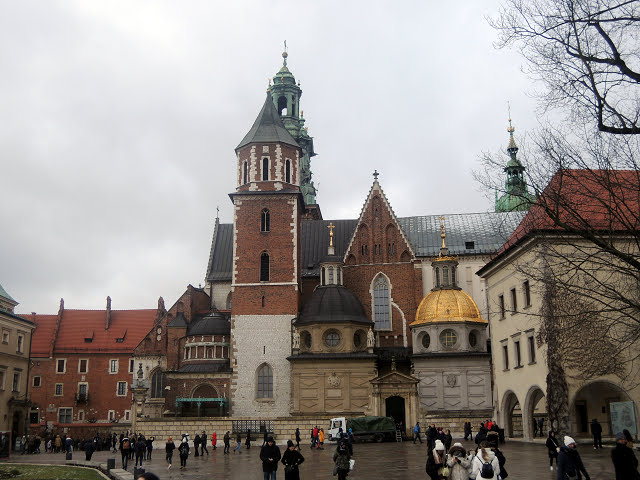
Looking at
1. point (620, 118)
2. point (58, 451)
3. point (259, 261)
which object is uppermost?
point (259, 261)

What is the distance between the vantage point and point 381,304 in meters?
56.9

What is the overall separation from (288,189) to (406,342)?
14495mm

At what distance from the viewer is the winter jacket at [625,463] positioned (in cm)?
1280

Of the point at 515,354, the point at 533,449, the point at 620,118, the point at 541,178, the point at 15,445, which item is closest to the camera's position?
the point at 620,118

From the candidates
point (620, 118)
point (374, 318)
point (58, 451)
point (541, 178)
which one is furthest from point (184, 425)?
point (620, 118)

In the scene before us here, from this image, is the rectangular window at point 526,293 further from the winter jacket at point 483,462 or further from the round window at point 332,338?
the winter jacket at point 483,462

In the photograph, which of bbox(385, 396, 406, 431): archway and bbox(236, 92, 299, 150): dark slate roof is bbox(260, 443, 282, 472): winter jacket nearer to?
bbox(385, 396, 406, 431): archway

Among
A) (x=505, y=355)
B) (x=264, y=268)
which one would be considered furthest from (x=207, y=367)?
(x=505, y=355)

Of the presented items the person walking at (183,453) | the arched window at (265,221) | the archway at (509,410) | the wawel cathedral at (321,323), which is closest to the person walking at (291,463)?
the person walking at (183,453)

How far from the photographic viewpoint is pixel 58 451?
2005 inches

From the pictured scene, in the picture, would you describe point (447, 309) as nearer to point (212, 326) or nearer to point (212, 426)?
point (212, 326)

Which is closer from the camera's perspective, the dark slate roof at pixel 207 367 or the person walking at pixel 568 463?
the person walking at pixel 568 463

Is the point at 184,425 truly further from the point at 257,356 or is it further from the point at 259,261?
the point at 259,261

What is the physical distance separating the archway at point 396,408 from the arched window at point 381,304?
323 inches
